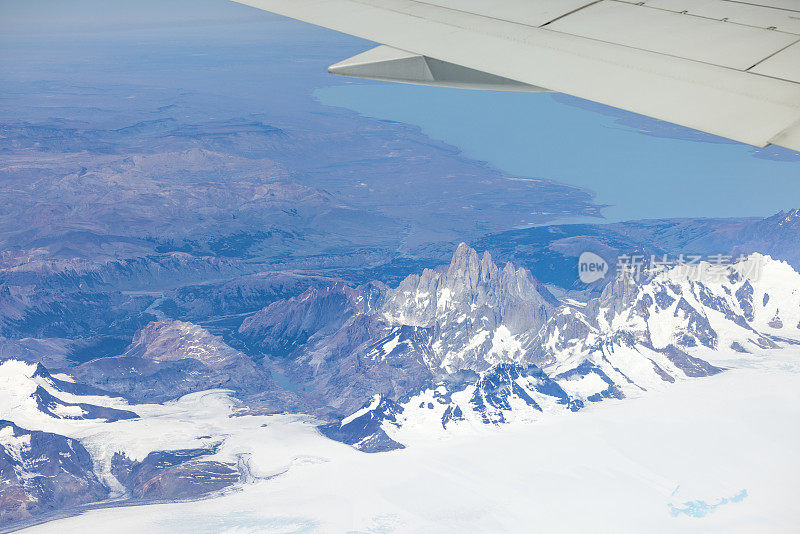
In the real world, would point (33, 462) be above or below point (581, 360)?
below

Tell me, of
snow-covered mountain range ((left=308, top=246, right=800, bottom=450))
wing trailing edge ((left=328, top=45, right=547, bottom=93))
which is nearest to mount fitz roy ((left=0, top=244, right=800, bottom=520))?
snow-covered mountain range ((left=308, top=246, right=800, bottom=450))

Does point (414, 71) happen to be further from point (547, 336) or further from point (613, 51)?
point (547, 336)

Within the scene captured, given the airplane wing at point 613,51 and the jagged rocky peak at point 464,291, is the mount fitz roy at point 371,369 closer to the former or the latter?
the jagged rocky peak at point 464,291

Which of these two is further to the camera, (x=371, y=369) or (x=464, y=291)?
(x=464, y=291)

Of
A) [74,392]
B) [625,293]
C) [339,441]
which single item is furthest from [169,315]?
[625,293]

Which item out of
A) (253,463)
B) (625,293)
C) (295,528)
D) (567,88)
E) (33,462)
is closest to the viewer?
(567,88)

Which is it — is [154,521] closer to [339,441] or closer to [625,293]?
[339,441]

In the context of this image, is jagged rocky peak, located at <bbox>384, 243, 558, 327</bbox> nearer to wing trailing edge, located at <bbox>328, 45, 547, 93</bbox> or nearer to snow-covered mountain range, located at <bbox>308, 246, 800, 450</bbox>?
snow-covered mountain range, located at <bbox>308, 246, 800, 450</bbox>

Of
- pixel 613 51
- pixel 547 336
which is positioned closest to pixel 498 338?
pixel 547 336

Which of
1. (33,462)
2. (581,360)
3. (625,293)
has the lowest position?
(33,462)
